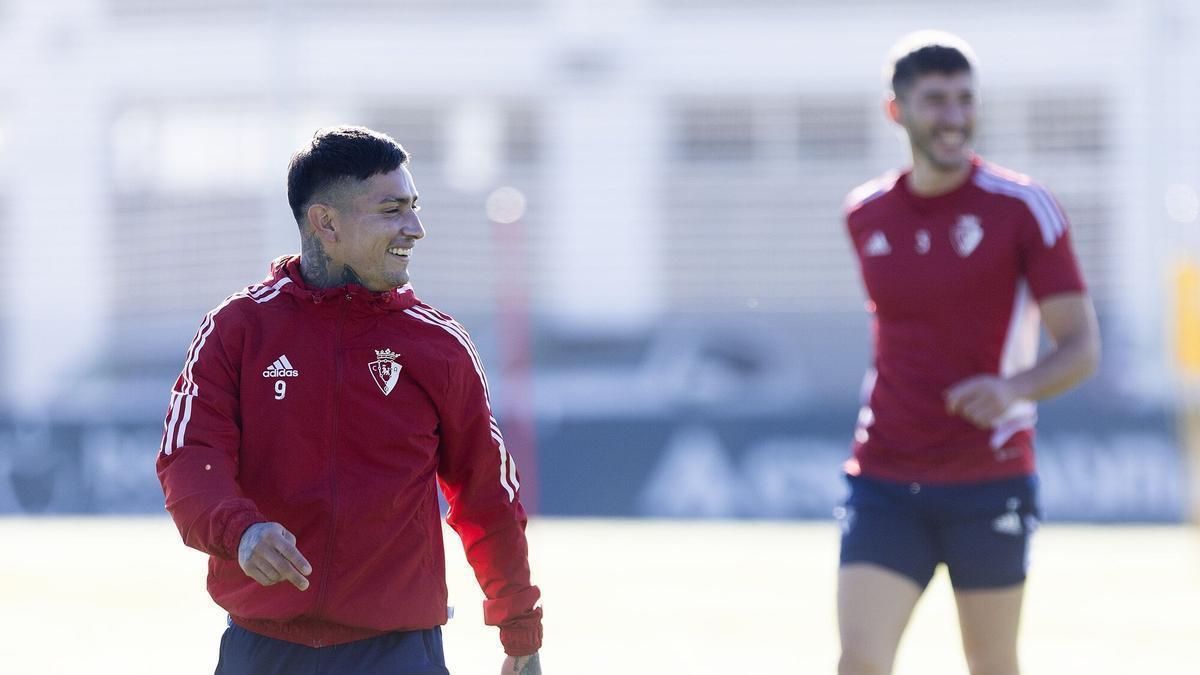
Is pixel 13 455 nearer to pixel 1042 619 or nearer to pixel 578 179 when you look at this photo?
pixel 578 179

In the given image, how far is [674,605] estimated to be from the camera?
33.7ft

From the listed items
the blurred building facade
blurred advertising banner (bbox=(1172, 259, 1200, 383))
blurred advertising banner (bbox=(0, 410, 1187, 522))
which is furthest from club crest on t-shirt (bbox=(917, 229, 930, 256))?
the blurred building facade

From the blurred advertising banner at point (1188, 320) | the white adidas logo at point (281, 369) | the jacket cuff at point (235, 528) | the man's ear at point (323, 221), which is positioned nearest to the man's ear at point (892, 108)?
the man's ear at point (323, 221)

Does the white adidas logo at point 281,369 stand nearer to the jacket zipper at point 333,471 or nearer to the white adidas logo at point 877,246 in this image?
the jacket zipper at point 333,471

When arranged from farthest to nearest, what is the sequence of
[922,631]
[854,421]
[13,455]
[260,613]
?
[13,455] → [854,421] → [922,631] → [260,613]

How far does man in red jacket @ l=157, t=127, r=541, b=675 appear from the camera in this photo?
12.1ft

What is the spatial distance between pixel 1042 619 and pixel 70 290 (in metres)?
13.1

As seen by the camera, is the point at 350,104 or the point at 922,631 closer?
the point at 922,631

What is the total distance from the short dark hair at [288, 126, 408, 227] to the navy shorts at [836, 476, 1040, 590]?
1808 mm

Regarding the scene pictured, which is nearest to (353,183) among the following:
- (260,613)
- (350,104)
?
(260,613)

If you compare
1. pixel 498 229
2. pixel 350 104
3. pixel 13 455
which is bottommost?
pixel 13 455

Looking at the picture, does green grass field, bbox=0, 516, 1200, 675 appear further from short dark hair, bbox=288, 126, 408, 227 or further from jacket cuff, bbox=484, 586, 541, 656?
short dark hair, bbox=288, 126, 408, 227

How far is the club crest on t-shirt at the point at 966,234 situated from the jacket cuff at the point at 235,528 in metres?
2.35

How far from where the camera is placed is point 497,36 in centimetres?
2222
